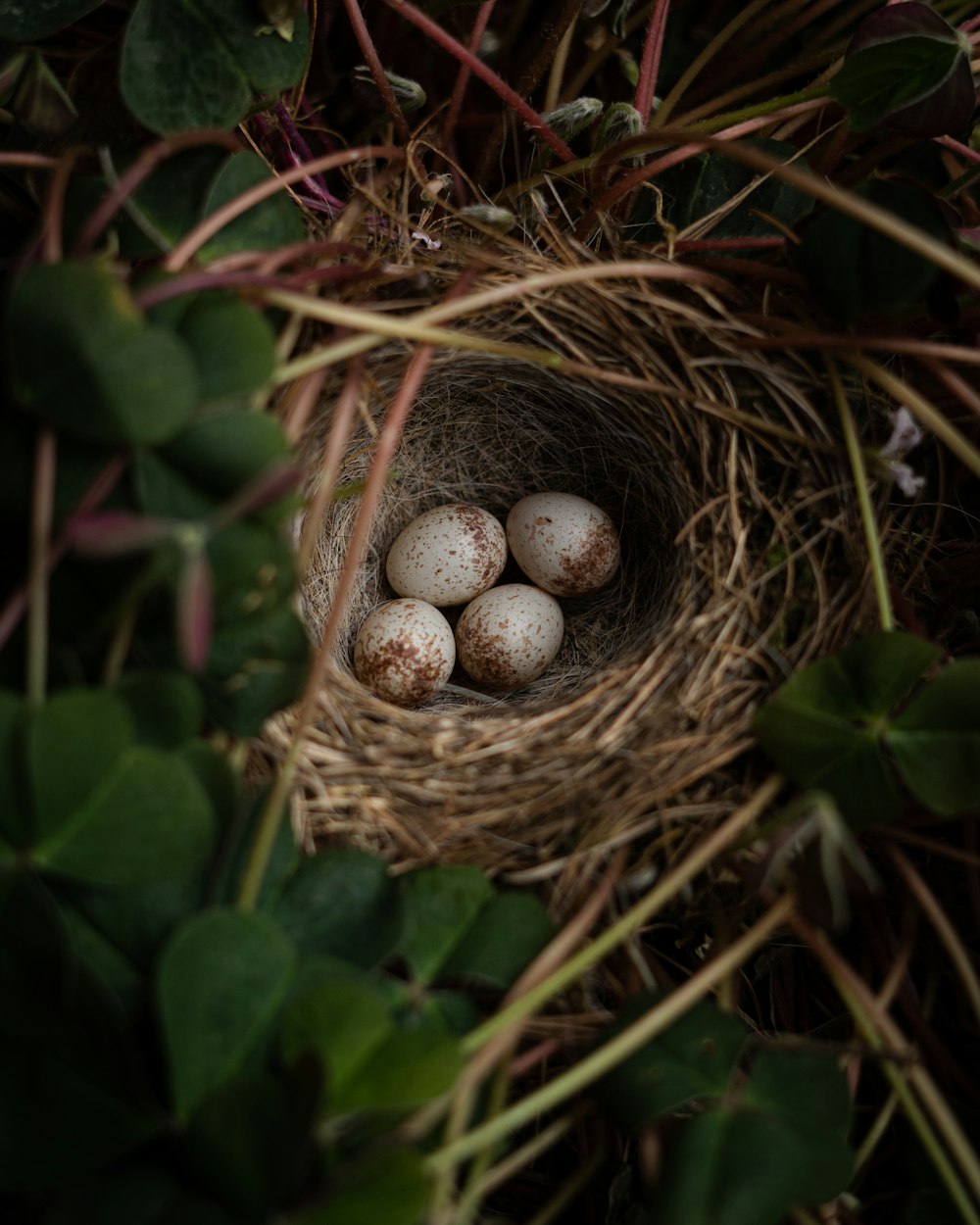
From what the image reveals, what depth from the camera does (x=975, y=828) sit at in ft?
2.49

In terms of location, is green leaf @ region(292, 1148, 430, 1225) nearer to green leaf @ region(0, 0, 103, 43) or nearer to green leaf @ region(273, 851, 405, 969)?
green leaf @ region(273, 851, 405, 969)

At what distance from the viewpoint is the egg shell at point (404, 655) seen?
1050 mm

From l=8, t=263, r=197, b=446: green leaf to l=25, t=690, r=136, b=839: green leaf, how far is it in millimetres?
152

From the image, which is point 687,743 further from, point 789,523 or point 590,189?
point 590,189

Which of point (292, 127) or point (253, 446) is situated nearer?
point (253, 446)

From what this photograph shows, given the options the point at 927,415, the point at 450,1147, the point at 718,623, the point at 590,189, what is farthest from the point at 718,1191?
the point at 590,189

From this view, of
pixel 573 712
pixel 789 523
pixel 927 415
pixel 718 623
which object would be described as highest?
pixel 927 415

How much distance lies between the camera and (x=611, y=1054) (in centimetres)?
57

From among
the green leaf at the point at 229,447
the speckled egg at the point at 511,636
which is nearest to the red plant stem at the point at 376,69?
the green leaf at the point at 229,447

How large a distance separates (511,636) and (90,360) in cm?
65

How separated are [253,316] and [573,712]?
0.46 m

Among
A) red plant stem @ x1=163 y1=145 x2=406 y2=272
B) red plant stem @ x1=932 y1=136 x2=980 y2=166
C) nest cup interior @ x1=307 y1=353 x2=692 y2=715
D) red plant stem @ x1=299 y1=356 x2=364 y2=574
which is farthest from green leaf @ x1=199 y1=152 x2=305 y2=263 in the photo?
red plant stem @ x1=932 y1=136 x2=980 y2=166

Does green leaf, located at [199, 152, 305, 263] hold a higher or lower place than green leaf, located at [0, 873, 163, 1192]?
higher

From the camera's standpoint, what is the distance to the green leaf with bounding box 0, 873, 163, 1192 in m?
0.51
